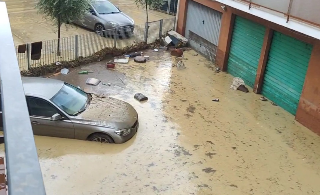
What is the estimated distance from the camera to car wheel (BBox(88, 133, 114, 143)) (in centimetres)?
961

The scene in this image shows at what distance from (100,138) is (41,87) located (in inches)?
80.6

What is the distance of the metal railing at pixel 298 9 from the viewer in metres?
9.62

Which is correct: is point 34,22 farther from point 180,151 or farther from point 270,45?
point 180,151

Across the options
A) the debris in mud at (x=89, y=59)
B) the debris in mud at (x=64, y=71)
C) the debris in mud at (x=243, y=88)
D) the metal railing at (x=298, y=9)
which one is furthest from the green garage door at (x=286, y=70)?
the debris in mud at (x=64, y=71)

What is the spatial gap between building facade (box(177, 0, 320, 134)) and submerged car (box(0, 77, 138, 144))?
515 centimetres

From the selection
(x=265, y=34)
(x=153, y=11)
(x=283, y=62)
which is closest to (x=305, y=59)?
(x=283, y=62)

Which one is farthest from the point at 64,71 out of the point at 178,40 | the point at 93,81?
the point at 178,40

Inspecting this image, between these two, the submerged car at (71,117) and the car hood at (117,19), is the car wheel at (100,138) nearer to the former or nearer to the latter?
the submerged car at (71,117)

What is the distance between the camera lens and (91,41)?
15.5m

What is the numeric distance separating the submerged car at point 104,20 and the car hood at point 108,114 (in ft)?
25.2

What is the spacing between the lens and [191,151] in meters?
9.71

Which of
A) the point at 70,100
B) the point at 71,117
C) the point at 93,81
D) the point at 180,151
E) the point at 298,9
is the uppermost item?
the point at 298,9

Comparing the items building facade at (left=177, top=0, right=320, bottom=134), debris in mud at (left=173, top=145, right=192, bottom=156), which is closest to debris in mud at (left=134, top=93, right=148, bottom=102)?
debris in mud at (left=173, top=145, right=192, bottom=156)

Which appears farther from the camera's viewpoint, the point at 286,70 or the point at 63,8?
the point at 63,8
